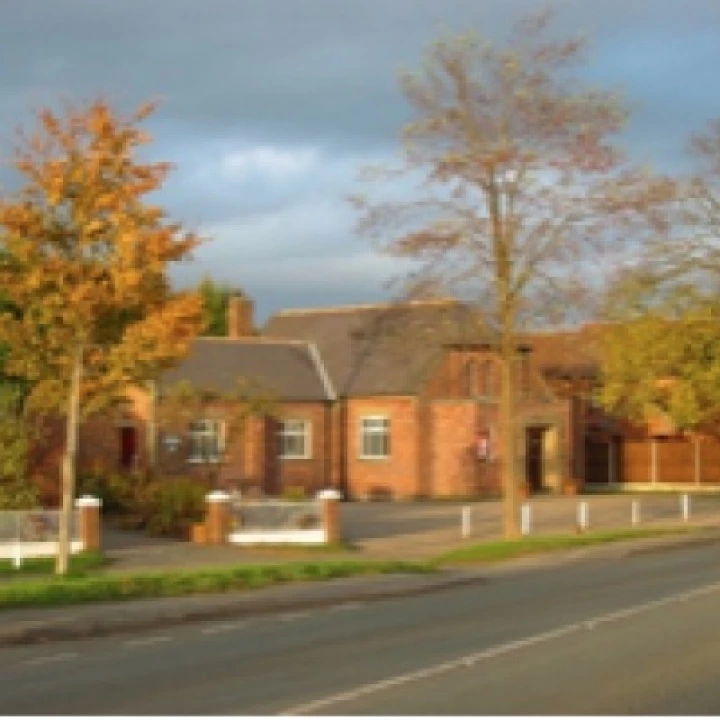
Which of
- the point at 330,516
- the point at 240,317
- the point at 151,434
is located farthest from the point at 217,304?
the point at 330,516

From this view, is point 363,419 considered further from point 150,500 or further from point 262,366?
point 150,500

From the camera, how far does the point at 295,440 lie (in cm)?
5403

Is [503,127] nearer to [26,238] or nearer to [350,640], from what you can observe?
[26,238]

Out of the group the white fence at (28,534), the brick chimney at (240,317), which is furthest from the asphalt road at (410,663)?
the brick chimney at (240,317)

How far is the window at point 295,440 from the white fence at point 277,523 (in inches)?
795

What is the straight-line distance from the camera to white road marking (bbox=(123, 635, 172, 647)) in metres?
16.3

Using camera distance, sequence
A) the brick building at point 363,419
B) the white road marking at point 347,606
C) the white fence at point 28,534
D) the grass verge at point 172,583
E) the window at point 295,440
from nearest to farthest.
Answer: the grass verge at point 172,583, the white road marking at point 347,606, the white fence at point 28,534, the brick building at point 363,419, the window at point 295,440

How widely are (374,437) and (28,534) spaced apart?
87.8 feet

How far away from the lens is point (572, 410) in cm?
6091

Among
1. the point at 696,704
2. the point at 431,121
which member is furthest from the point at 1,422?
the point at 696,704

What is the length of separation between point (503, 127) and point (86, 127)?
32.9 ft

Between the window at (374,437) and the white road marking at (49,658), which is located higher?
the window at (374,437)

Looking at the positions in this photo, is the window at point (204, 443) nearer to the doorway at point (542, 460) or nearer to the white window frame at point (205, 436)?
the white window frame at point (205, 436)

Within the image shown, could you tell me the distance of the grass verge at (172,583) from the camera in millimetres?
19766
